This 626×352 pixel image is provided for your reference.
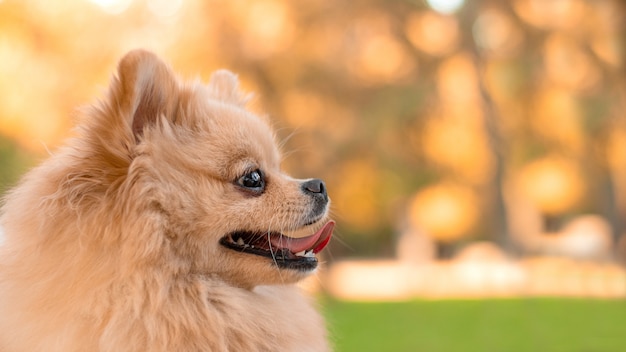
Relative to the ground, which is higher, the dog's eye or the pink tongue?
the dog's eye

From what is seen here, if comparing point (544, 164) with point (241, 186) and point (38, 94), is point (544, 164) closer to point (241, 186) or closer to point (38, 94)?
point (38, 94)

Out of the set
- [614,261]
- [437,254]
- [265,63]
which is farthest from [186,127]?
[437,254]

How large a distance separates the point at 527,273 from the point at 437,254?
19393mm

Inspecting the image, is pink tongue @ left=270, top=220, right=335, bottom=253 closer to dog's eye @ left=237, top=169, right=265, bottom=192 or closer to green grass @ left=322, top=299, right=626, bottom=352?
Answer: dog's eye @ left=237, top=169, right=265, bottom=192

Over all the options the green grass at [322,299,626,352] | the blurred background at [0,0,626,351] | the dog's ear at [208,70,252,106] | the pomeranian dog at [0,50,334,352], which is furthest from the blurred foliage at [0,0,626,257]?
the pomeranian dog at [0,50,334,352]

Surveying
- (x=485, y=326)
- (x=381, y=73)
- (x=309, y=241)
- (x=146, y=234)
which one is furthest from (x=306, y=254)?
(x=381, y=73)

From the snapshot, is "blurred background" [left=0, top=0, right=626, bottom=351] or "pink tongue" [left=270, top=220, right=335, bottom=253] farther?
"blurred background" [left=0, top=0, right=626, bottom=351]

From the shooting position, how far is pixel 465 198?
3206 cm

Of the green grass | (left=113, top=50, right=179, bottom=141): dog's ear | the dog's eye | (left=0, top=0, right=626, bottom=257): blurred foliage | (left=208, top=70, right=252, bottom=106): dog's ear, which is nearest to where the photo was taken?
(left=113, top=50, right=179, bottom=141): dog's ear

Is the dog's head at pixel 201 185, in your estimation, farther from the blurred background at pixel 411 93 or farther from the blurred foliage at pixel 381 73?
the blurred foliage at pixel 381 73

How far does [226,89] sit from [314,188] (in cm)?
93

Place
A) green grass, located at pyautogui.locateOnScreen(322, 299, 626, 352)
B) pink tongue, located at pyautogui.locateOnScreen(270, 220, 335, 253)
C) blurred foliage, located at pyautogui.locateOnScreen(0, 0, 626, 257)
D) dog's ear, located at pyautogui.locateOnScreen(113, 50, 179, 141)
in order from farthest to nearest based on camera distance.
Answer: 1. blurred foliage, located at pyautogui.locateOnScreen(0, 0, 626, 257)
2. green grass, located at pyautogui.locateOnScreen(322, 299, 626, 352)
3. pink tongue, located at pyautogui.locateOnScreen(270, 220, 335, 253)
4. dog's ear, located at pyautogui.locateOnScreen(113, 50, 179, 141)

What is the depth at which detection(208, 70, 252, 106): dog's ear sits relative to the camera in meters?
4.16

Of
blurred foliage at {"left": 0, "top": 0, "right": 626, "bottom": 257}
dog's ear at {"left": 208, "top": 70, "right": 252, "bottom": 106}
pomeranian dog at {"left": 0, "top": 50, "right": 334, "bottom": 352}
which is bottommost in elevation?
pomeranian dog at {"left": 0, "top": 50, "right": 334, "bottom": 352}
